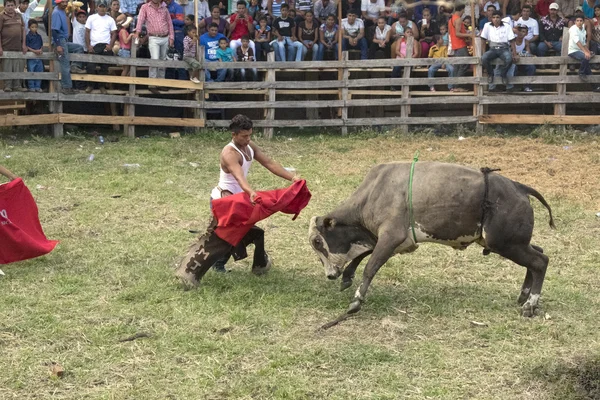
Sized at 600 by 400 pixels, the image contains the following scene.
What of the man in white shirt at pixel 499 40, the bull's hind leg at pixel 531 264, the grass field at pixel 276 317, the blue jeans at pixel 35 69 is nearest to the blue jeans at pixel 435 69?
the man in white shirt at pixel 499 40

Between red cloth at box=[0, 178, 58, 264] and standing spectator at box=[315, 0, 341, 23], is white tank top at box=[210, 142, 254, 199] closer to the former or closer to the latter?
red cloth at box=[0, 178, 58, 264]

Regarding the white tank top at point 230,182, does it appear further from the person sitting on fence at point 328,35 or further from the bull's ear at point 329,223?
the person sitting on fence at point 328,35

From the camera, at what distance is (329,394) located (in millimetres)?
6746

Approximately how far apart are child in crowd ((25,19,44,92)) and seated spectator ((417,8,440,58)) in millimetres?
7382

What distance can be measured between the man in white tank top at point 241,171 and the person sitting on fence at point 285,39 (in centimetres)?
931

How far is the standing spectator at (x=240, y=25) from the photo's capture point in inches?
717

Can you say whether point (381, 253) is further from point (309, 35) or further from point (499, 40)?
point (309, 35)

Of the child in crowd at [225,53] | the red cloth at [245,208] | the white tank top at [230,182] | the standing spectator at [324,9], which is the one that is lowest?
the red cloth at [245,208]

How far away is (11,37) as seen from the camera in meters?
16.4

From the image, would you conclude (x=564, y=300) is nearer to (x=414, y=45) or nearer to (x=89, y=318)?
(x=89, y=318)

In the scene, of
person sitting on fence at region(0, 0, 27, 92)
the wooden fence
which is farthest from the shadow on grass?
person sitting on fence at region(0, 0, 27, 92)

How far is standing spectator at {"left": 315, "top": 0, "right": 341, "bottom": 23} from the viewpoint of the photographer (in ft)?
62.0

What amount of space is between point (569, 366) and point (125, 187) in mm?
8115

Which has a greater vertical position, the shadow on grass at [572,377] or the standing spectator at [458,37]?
the standing spectator at [458,37]
